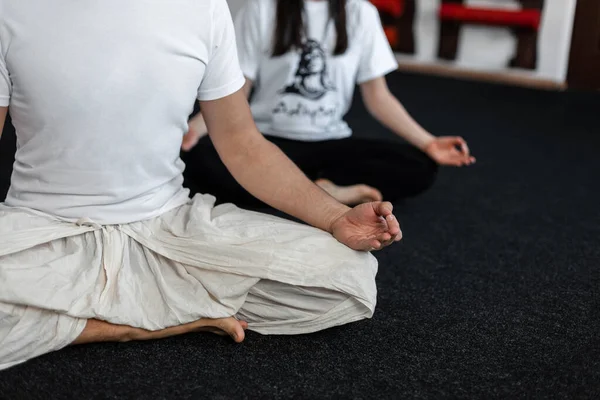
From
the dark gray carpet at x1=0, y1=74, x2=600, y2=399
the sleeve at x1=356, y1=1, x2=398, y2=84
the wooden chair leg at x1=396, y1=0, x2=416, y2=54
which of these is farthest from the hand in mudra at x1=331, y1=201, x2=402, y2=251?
the wooden chair leg at x1=396, y1=0, x2=416, y2=54

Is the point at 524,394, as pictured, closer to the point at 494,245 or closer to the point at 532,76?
the point at 494,245

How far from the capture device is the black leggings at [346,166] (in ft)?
6.23

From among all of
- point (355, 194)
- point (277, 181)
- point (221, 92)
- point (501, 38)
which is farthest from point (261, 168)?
point (501, 38)

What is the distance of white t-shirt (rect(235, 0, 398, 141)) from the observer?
6.26 ft

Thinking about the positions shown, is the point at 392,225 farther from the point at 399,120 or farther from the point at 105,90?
the point at 399,120

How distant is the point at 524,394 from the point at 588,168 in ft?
4.77

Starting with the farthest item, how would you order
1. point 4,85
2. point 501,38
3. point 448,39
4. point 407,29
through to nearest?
point 407,29 < point 448,39 < point 501,38 < point 4,85

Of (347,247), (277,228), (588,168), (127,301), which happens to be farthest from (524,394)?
(588,168)

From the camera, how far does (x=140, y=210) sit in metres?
1.27

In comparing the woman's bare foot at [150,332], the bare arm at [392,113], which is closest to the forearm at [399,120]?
the bare arm at [392,113]

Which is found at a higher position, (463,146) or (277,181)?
(277,181)

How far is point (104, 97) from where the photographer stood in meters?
1.17

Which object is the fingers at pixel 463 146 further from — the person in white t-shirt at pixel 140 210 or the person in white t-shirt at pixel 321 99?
the person in white t-shirt at pixel 140 210

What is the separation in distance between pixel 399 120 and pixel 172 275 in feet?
3.00
